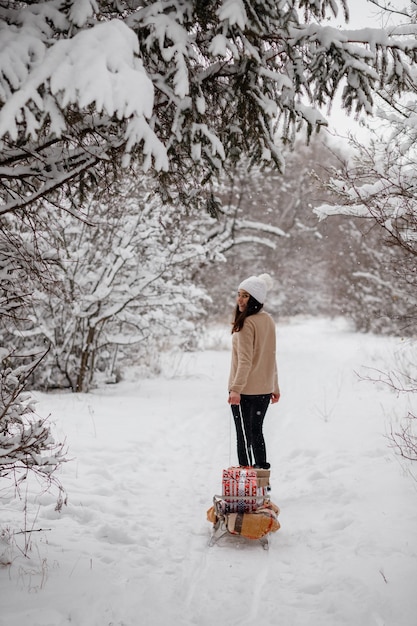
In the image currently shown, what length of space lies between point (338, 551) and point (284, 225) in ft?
76.5

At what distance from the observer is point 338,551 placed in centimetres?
374

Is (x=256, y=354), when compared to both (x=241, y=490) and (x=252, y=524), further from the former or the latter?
(x=252, y=524)

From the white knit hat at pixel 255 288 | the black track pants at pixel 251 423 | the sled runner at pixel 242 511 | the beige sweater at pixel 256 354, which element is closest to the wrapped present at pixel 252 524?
the sled runner at pixel 242 511

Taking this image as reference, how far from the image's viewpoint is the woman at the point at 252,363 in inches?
182

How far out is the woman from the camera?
4625 millimetres

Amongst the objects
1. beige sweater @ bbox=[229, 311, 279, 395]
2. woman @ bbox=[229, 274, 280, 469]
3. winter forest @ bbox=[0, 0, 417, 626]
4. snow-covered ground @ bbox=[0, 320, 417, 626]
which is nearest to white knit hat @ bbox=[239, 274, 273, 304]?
woman @ bbox=[229, 274, 280, 469]

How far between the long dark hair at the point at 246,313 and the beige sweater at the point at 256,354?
36 millimetres

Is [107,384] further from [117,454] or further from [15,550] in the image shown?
[15,550]

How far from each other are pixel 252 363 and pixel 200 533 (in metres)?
1.62

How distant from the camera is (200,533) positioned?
13.5 ft

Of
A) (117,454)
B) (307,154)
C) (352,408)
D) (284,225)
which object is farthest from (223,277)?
(117,454)

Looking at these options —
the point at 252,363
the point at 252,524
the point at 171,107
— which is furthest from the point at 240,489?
the point at 171,107

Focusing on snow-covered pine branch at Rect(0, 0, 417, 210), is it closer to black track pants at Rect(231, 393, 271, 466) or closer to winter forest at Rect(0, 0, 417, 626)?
winter forest at Rect(0, 0, 417, 626)

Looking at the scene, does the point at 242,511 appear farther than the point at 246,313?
No
